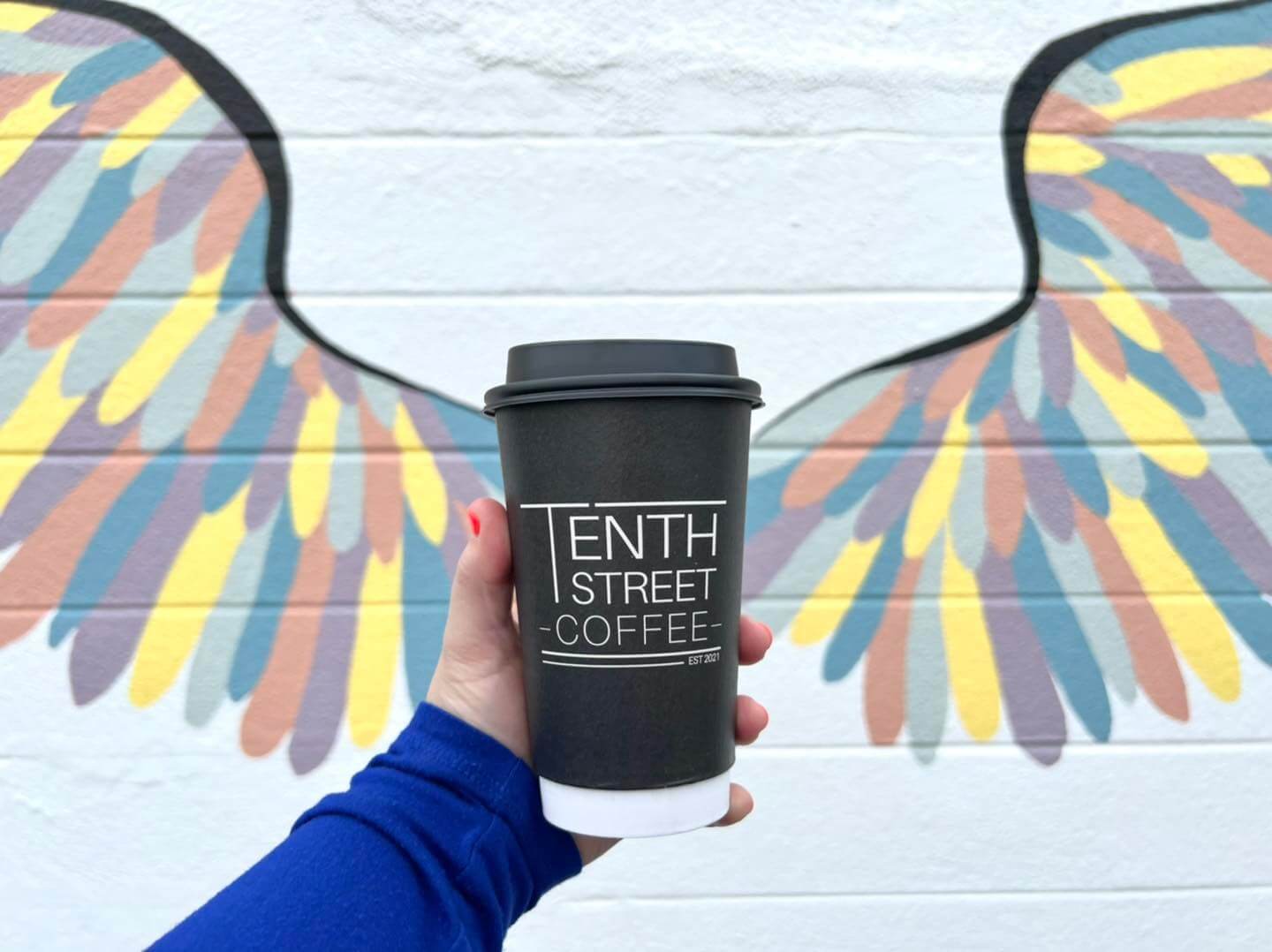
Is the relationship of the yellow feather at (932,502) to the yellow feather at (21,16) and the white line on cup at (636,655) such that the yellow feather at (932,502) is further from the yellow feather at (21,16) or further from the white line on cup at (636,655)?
the yellow feather at (21,16)

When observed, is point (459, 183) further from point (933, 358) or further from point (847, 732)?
point (847, 732)

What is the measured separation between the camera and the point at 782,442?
62.4 inches

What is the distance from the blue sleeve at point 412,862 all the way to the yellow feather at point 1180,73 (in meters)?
1.48

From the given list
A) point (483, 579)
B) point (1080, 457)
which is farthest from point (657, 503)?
point (1080, 457)

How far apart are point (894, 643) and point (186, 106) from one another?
4.97 feet

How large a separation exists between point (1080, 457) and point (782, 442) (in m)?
0.52

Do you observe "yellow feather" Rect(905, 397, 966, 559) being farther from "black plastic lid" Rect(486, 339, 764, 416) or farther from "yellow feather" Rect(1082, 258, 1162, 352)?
"black plastic lid" Rect(486, 339, 764, 416)

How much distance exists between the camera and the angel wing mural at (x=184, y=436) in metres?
1.56

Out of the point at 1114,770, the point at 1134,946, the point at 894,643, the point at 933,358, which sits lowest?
the point at 1134,946

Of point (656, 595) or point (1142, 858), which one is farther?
point (1142, 858)

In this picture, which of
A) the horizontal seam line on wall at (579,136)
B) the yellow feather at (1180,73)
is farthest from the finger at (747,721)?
the yellow feather at (1180,73)

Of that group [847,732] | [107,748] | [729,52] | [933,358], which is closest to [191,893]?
[107,748]

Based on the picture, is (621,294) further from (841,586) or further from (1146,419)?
A: (1146,419)

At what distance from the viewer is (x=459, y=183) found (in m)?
1.56
